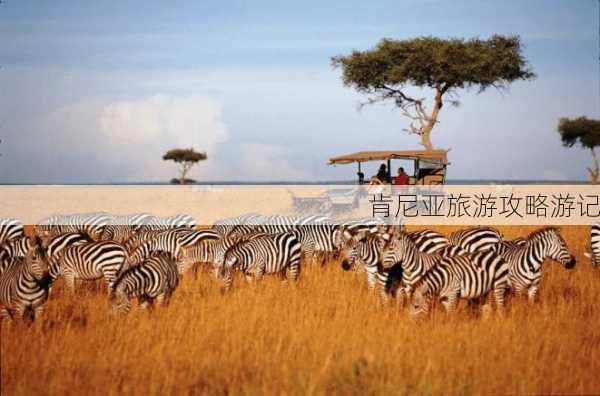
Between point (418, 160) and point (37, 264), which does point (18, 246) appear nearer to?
point (37, 264)

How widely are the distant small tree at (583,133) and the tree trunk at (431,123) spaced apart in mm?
25656

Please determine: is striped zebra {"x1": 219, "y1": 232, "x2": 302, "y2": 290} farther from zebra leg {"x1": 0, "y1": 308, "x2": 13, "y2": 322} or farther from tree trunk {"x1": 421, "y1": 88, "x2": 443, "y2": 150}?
tree trunk {"x1": 421, "y1": 88, "x2": 443, "y2": 150}

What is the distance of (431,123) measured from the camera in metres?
41.7

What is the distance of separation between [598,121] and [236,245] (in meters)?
58.4

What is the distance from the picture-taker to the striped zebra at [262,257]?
460 inches

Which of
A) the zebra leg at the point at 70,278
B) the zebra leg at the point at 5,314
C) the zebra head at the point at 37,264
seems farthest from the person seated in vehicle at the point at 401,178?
the zebra leg at the point at 5,314

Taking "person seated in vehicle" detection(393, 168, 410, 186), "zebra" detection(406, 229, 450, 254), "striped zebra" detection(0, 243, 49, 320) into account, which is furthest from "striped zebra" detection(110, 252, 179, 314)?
"person seated in vehicle" detection(393, 168, 410, 186)

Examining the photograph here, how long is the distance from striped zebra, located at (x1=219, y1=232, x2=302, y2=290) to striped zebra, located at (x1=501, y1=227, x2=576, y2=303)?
3.65 meters

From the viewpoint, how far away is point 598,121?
62.5m

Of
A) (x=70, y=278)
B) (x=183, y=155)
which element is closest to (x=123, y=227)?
(x=70, y=278)

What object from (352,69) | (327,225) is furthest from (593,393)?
(352,69)

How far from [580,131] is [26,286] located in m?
61.4

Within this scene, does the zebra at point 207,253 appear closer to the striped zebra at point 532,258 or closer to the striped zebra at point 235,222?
the striped zebra at point 235,222

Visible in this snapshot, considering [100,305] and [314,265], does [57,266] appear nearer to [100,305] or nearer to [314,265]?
[100,305]
